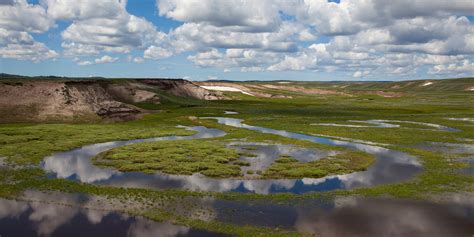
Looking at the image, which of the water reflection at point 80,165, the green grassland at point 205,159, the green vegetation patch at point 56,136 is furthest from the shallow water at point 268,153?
the green vegetation patch at point 56,136

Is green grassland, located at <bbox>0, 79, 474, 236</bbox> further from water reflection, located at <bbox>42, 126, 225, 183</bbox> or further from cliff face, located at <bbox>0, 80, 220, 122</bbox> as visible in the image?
cliff face, located at <bbox>0, 80, 220, 122</bbox>

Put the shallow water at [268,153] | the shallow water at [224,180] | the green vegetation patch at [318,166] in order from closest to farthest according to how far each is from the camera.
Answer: the shallow water at [224,180] → the green vegetation patch at [318,166] → the shallow water at [268,153]

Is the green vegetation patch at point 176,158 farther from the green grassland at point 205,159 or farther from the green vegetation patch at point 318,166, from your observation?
the green vegetation patch at point 318,166

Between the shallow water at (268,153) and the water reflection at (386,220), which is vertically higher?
the water reflection at (386,220)

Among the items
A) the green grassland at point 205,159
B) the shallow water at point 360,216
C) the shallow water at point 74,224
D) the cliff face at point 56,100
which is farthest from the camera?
the cliff face at point 56,100

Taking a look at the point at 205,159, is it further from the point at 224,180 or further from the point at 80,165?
the point at 80,165

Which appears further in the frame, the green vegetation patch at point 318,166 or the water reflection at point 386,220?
the green vegetation patch at point 318,166
